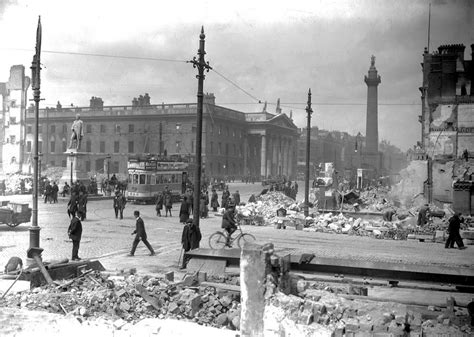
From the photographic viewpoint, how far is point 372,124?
185ft

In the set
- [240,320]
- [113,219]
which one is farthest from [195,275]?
[113,219]

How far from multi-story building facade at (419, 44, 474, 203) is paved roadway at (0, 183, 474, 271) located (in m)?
12.8

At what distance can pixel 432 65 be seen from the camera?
32.2m

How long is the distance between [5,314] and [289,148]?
84.0m

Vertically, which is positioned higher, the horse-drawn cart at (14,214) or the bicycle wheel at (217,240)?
the horse-drawn cart at (14,214)

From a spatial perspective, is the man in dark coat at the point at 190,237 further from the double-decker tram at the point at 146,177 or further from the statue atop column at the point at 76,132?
the statue atop column at the point at 76,132

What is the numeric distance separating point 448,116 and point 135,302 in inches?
1133

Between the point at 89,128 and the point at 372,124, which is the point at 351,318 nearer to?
the point at 372,124

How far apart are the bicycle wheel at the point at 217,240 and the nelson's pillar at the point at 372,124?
4469 centimetres

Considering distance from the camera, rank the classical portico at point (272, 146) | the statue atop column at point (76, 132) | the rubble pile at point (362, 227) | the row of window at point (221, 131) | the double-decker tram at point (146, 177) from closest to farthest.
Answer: the rubble pile at point (362, 227) → the double-decker tram at point (146, 177) → the statue atop column at point (76, 132) → the row of window at point (221, 131) → the classical portico at point (272, 146)

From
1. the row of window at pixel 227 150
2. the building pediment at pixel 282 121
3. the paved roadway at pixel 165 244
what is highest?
the building pediment at pixel 282 121

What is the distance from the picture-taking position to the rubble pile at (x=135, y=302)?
8.09 meters

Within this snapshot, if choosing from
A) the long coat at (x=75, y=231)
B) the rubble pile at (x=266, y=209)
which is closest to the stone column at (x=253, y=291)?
the long coat at (x=75, y=231)

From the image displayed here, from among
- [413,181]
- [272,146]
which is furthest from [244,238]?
[272,146]
